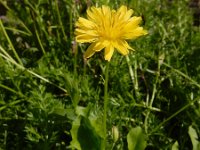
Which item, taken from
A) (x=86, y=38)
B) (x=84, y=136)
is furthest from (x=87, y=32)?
(x=84, y=136)

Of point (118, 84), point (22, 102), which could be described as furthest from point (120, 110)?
point (22, 102)

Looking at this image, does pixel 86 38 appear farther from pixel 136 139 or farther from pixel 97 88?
pixel 97 88

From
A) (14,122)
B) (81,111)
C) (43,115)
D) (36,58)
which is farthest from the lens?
(36,58)

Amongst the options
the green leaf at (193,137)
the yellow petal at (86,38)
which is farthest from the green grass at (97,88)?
the yellow petal at (86,38)

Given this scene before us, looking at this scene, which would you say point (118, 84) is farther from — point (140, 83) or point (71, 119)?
point (71, 119)

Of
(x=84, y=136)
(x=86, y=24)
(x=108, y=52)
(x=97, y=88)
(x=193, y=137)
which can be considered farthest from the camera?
(x=97, y=88)

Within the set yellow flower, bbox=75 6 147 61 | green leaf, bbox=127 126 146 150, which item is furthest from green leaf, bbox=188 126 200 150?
yellow flower, bbox=75 6 147 61
